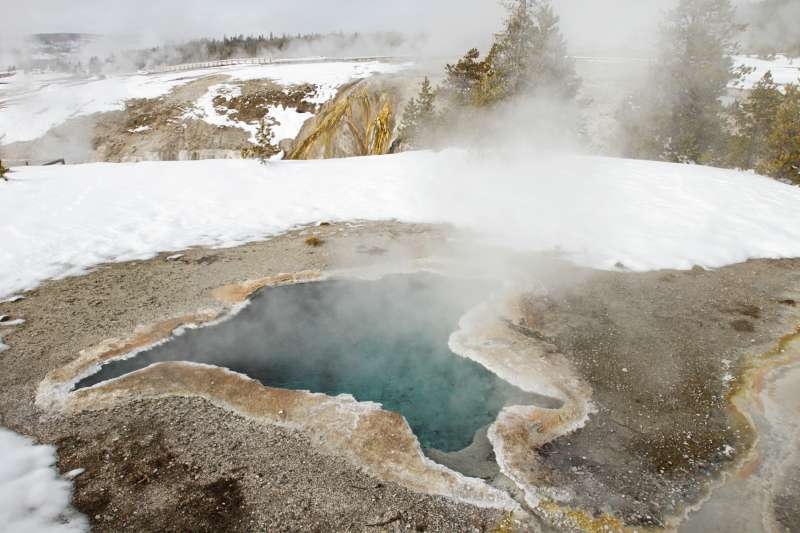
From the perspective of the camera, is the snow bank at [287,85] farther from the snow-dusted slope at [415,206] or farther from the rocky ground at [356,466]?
the rocky ground at [356,466]

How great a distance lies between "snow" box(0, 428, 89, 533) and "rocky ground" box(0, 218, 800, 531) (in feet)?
0.44

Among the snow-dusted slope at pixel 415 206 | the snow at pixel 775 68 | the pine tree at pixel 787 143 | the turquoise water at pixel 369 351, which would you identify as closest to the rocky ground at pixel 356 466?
the turquoise water at pixel 369 351

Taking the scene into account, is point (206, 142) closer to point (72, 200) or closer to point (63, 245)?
point (72, 200)

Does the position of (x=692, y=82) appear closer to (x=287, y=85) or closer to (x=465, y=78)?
(x=465, y=78)

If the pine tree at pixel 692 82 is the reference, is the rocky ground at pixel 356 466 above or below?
below

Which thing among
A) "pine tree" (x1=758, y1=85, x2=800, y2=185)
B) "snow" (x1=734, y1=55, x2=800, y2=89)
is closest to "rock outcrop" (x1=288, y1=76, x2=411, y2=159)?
"pine tree" (x1=758, y1=85, x2=800, y2=185)

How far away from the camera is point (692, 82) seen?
1939 cm

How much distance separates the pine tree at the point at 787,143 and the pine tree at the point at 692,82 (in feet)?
10.3

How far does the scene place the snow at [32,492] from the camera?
4219 mm

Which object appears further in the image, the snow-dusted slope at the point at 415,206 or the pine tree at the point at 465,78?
the pine tree at the point at 465,78

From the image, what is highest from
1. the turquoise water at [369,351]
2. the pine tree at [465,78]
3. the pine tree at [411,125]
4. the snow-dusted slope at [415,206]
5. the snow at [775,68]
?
the snow at [775,68]

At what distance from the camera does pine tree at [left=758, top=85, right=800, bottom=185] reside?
15672mm

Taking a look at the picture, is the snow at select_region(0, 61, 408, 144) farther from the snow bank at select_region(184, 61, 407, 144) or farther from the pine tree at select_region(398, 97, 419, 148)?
the pine tree at select_region(398, 97, 419, 148)

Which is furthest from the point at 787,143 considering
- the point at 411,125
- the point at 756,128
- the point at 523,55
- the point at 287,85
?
the point at 287,85
